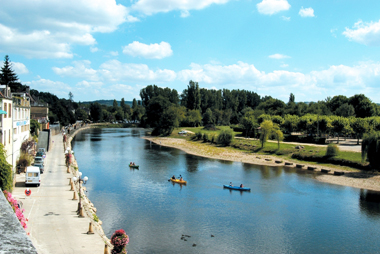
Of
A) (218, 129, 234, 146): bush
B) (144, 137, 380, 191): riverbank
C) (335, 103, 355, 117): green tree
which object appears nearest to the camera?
(144, 137, 380, 191): riverbank

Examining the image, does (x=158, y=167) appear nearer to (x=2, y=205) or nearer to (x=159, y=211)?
(x=159, y=211)

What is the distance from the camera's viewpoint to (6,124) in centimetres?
3256

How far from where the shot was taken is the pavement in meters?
18.0

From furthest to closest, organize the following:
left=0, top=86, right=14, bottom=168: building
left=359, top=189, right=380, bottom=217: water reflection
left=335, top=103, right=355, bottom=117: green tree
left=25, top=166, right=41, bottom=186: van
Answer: left=335, top=103, right=355, bottom=117: green tree < left=359, top=189, right=380, bottom=217: water reflection < left=25, top=166, right=41, bottom=186: van < left=0, top=86, right=14, bottom=168: building

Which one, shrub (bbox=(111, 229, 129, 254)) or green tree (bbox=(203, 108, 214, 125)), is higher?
green tree (bbox=(203, 108, 214, 125))

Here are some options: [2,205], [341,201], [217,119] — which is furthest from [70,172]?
[217,119]

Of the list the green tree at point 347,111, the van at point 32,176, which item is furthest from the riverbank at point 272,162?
the green tree at point 347,111

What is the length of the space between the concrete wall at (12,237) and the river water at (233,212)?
20.3 m

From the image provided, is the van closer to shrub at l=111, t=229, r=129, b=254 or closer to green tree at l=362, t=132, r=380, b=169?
shrub at l=111, t=229, r=129, b=254

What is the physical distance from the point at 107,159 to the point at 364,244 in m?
47.7

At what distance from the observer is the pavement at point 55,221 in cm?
1797

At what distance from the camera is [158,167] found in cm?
5359

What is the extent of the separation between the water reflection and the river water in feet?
0.35

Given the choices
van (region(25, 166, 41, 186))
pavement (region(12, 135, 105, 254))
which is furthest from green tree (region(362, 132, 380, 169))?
van (region(25, 166, 41, 186))
